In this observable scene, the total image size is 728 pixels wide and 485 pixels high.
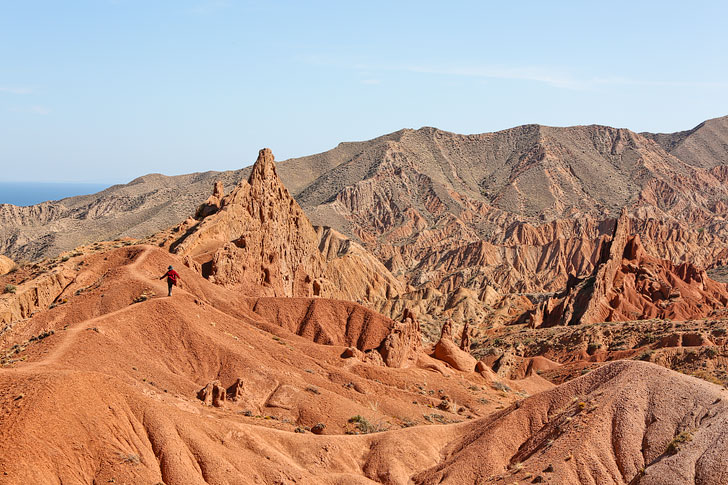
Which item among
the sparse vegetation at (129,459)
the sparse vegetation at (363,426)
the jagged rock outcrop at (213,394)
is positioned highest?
the sparse vegetation at (129,459)

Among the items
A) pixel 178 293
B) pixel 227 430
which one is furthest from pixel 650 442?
pixel 178 293

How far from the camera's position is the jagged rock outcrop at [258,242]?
5447cm

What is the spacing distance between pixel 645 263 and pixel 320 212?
84.7m

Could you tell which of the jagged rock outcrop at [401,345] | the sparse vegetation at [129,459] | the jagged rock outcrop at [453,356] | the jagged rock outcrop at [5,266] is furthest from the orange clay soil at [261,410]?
the jagged rock outcrop at [5,266]

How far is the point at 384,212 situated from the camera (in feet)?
613

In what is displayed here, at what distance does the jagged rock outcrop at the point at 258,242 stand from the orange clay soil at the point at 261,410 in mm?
6960

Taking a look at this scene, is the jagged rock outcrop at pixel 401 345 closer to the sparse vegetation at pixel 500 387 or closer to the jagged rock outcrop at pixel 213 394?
the sparse vegetation at pixel 500 387

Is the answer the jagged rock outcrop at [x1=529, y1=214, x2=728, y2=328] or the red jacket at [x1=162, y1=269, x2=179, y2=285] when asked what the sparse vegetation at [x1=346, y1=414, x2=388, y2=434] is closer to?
the red jacket at [x1=162, y1=269, x2=179, y2=285]

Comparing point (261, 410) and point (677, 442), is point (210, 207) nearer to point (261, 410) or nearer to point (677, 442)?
point (261, 410)

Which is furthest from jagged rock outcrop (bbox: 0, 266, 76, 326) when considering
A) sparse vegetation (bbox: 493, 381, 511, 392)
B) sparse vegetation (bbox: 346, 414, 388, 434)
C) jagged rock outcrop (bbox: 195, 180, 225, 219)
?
sparse vegetation (bbox: 493, 381, 511, 392)

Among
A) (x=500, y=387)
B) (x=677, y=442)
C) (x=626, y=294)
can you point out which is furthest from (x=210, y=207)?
(x=626, y=294)

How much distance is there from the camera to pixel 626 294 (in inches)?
3681

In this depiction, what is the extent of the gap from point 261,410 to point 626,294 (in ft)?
233

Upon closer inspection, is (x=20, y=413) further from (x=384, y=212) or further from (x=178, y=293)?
(x=384, y=212)
